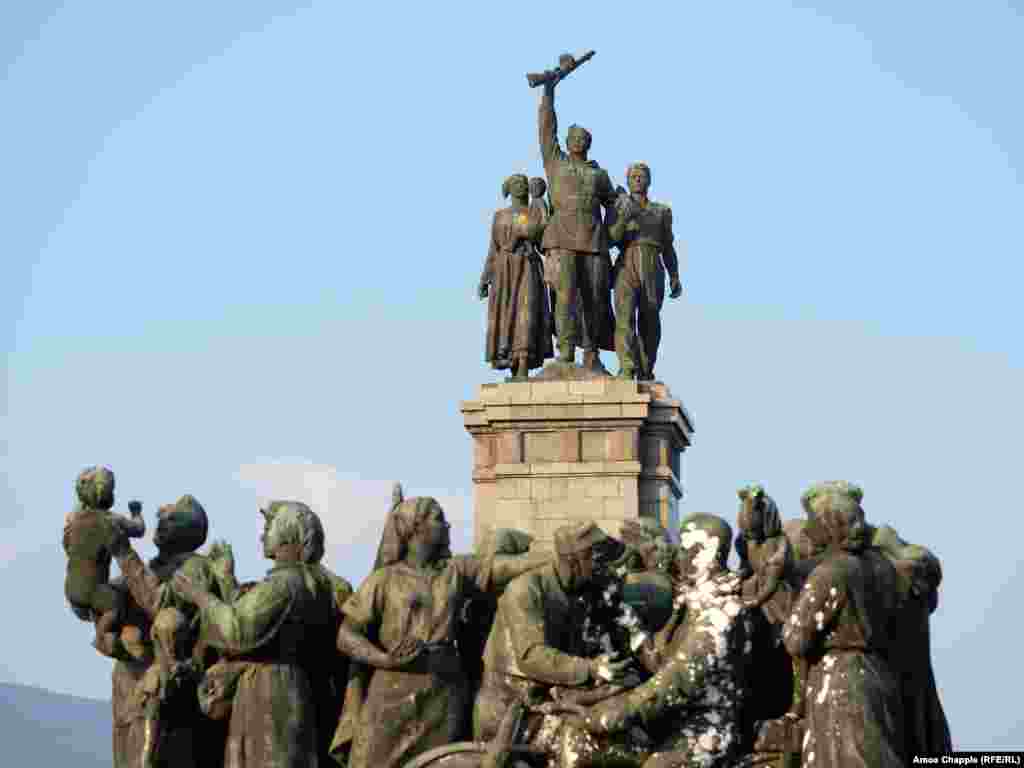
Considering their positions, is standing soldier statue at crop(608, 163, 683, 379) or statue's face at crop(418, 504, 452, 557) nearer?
statue's face at crop(418, 504, 452, 557)

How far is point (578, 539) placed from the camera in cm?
1342

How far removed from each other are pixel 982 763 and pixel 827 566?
1.40 m

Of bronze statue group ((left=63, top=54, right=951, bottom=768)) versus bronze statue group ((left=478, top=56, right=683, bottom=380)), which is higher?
bronze statue group ((left=478, top=56, right=683, bottom=380))

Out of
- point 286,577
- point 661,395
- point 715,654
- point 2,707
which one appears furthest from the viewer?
point 2,707

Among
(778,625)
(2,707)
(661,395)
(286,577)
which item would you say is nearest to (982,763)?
(778,625)

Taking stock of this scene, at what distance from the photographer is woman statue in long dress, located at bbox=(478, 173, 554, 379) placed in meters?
25.8

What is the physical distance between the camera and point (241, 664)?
14055 millimetres

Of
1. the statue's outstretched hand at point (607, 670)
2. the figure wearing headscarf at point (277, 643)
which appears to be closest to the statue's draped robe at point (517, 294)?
the figure wearing headscarf at point (277, 643)

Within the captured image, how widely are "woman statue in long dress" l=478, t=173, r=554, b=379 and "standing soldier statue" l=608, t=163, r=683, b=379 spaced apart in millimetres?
758

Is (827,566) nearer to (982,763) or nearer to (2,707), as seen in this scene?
(982,763)

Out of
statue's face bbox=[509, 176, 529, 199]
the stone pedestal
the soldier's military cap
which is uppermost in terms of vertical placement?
statue's face bbox=[509, 176, 529, 199]

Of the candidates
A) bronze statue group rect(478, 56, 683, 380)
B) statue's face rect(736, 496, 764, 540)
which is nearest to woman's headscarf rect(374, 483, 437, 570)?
statue's face rect(736, 496, 764, 540)

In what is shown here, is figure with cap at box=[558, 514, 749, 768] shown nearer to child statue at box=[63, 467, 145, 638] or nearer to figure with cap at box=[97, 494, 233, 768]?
figure with cap at box=[97, 494, 233, 768]

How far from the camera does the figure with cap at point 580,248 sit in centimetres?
2567
